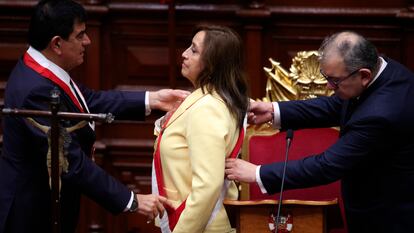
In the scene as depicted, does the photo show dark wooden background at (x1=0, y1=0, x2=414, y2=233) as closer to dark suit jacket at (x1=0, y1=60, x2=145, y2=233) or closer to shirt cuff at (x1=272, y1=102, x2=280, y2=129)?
shirt cuff at (x1=272, y1=102, x2=280, y2=129)

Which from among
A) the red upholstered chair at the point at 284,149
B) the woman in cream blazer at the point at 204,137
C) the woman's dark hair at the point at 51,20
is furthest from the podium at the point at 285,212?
the woman's dark hair at the point at 51,20

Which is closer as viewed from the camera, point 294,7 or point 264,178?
point 264,178

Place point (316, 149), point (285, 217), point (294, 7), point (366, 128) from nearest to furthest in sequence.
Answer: point (366, 128), point (285, 217), point (316, 149), point (294, 7)

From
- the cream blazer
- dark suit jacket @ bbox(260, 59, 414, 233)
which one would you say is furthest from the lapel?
dark suit jacket @ bbox(260, 59, 414, 233)

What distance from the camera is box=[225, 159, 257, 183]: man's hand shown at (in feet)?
10.8

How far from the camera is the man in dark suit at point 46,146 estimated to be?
3.36 metres

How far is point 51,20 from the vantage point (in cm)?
342

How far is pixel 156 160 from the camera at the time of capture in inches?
133

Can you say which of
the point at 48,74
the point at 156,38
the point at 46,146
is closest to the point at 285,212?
the point at 46,146

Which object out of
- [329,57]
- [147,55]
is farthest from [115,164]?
[329,57]

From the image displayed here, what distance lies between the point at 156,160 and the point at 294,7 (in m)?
1.65

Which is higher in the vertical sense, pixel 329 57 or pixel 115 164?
Answer: pixel 329 57

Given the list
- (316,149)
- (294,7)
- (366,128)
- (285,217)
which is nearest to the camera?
(366,128)

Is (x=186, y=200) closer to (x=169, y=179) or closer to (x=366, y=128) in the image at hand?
(x=169, y=179)
